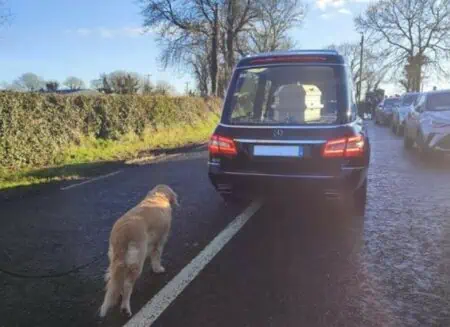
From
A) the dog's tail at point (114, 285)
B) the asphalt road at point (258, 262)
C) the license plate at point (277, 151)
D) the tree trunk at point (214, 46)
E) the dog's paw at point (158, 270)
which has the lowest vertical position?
the asphalt road at point (258, 262)

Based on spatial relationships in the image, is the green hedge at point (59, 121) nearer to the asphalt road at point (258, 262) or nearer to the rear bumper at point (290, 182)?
the asphalt road at point (258, 262)

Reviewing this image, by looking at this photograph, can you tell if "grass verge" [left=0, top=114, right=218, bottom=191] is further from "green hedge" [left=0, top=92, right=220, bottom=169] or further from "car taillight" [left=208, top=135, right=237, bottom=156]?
"car taillight" [left=208, top=135, right=237, bottom=156]

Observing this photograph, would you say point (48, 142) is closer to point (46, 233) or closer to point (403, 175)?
point (46, 233)

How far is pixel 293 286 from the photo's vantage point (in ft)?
12.3

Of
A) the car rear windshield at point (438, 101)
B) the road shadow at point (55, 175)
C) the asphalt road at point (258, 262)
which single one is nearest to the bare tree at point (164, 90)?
the road shadow at point (55, 175)

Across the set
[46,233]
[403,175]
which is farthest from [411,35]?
[46,233]

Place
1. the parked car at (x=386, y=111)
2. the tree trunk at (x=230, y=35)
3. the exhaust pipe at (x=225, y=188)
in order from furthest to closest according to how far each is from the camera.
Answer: the tree trunk at (x=230, y=35), the parked car at (x=386, y=111), the exhaust pipe at (x=225, y=188)

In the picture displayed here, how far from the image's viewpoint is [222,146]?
213 inches

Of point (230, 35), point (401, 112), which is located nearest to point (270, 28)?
point (230, 35)

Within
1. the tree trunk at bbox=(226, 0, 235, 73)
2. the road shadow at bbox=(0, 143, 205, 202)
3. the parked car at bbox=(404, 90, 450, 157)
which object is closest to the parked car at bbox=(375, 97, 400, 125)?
the parked car at bbox=(404, 90, 450, 157)

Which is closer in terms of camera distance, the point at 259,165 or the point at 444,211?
the point at 259,165

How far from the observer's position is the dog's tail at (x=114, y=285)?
3254mm

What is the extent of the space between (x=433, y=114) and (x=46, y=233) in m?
9.84

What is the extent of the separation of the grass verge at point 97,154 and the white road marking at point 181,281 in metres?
4.80
